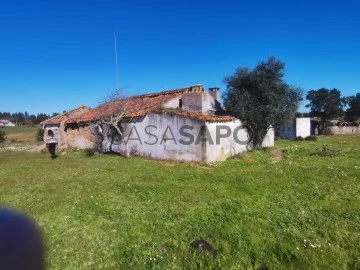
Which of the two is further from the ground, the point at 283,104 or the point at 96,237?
the point at 283,104

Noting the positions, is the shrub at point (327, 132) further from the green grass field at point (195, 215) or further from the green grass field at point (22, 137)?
the green grass field at point (22, 137)

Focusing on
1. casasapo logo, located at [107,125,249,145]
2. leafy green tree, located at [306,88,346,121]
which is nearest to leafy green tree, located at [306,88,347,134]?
leafy green tree, located at [306,88,346,121]

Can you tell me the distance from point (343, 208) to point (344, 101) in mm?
42300

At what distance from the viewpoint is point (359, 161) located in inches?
619

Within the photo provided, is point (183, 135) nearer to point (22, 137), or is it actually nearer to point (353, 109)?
point (22, 137)

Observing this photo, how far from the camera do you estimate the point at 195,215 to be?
27.2 feet

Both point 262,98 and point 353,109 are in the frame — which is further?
point 353,109

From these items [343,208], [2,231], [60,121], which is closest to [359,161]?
[343,208]

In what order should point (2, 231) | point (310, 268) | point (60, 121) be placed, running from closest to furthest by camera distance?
point (2, 231), point (310, 268), point (60, 121)

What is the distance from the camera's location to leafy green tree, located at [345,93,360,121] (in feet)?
165

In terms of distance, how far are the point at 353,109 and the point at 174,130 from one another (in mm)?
43974

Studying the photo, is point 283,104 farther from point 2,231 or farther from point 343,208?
point 2,231

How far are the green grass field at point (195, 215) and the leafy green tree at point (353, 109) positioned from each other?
4165cm

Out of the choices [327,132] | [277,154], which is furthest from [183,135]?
[327,132]
